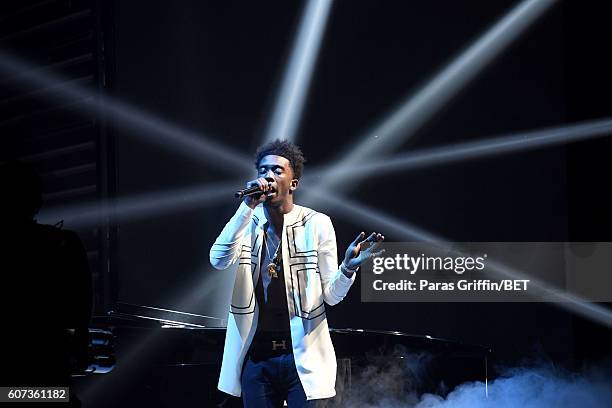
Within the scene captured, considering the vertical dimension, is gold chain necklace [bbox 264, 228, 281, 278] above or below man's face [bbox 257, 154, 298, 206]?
below

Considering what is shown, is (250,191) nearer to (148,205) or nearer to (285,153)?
(285,153)

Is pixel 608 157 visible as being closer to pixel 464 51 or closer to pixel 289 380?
pixel 464 51

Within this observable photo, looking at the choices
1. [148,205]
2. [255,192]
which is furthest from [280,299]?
[148,205]

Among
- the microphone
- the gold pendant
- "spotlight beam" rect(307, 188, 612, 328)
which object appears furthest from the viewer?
"spotlight beam" rect(307, 188, 612, 328)

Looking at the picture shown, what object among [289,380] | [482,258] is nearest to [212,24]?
[482,258]

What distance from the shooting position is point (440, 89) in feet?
18.7

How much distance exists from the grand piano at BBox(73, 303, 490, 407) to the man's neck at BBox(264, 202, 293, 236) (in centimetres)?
55

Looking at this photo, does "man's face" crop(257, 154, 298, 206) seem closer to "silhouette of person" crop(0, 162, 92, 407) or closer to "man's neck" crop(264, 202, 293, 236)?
"man's neck" crop(264, 202, 293, 236)

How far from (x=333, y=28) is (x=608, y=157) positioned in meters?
2.05

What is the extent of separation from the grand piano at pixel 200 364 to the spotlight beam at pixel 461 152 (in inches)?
70.5

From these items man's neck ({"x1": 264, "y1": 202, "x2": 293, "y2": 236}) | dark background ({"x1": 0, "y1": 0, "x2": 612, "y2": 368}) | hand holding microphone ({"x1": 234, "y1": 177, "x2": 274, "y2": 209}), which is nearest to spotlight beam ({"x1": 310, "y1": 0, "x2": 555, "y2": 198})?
dark background ({"x1": 0, "y1": 0, "x2": 612, "y2": 368})

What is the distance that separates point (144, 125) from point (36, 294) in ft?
10.9

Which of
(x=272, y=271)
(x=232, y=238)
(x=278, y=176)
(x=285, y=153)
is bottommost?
(x=272, y=271)

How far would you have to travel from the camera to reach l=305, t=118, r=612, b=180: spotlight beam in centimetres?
557
